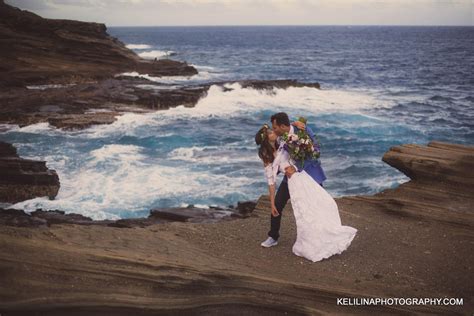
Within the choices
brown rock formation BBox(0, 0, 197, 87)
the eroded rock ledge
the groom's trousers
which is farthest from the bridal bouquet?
brown rock formation BBox(0, 0, 197, 87)

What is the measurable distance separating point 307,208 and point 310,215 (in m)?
0.11

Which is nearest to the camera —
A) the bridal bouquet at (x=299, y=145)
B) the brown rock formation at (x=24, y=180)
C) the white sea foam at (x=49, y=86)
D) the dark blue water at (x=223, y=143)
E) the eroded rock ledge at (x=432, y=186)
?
the bridal bouquet at (x=299, y=145)

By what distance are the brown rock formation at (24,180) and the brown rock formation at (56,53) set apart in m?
19.7

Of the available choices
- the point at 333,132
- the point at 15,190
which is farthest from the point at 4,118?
the point at 333,132

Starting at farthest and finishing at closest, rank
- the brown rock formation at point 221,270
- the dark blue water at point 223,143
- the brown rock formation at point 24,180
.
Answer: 1. the dark blue water at point 223,143
2. the brown rock formation at point 24,180
3. the brown rock formation at point 221,270

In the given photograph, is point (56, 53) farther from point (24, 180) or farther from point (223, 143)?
point (24, 180)

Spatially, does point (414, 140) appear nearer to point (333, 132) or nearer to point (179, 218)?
point (333, 132)

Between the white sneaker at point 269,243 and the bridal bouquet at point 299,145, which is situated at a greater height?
the bridal bouquet at point 299,145

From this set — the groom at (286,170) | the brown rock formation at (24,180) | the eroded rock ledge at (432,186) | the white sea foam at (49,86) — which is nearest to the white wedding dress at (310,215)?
the groom at (286,170)

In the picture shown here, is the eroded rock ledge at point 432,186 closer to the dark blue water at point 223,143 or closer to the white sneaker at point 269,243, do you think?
the white sneaker at point 269,243

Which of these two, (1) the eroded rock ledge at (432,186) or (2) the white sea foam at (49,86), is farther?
(2) the white sea foam at (49,86)

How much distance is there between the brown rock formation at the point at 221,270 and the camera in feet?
16.0

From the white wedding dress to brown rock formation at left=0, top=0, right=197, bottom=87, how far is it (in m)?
30.0

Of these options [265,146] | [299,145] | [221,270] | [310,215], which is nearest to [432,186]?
[310,215]
